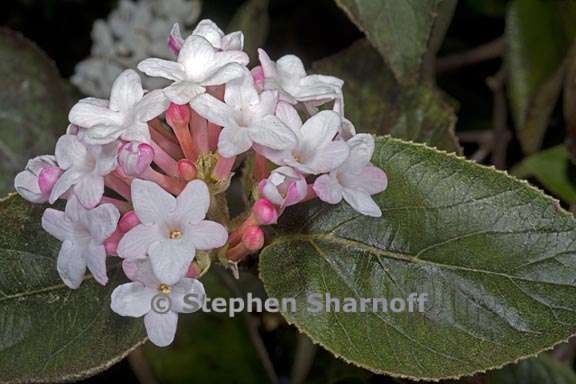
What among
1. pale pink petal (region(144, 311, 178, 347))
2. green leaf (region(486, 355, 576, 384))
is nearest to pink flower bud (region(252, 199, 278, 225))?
pale pink petal (region(144, 311, 178, 347))

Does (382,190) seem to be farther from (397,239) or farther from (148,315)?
(148,315)

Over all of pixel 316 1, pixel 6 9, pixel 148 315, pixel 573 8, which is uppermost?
pixel 573 8

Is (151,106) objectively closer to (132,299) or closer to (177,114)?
(177,114)

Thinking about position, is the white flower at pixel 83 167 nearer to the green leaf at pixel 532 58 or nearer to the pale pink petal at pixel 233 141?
the pale pink petal at pixel 233 141

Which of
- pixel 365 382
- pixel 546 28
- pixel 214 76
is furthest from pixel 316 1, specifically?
pixel 214 76

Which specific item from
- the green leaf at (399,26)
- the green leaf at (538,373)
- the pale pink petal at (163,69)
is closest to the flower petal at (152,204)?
the pale pink petal at (163,69)

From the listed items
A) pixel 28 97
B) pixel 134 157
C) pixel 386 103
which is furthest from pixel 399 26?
pixel 28 97

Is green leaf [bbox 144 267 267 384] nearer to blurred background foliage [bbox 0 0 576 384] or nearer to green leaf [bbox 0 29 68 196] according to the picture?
blurred background foliage [bbox 0 0 576 384]
